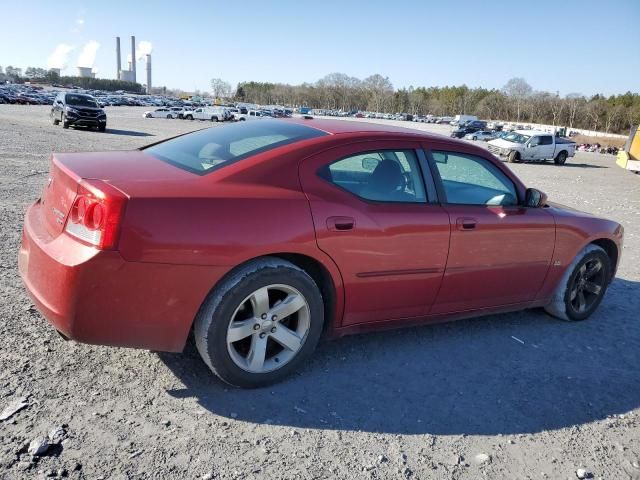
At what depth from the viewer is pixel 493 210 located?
3932 millimetres

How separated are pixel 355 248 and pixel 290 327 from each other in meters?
0.63

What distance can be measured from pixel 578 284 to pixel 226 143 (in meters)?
3.31

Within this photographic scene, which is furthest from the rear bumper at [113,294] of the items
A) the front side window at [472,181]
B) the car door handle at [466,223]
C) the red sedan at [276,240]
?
the front side window at [472,181]

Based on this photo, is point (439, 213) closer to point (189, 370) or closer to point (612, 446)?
point (612, 446)

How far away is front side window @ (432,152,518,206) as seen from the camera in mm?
3828

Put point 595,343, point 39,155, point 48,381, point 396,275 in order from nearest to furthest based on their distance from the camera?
1. point 48,381
2. point 396,275
3. point 595,343
4. point 39,155

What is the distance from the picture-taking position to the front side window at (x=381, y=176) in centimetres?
334

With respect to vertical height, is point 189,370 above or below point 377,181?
below

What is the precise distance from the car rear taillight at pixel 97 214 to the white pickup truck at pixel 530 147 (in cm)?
2615

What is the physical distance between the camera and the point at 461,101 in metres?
158

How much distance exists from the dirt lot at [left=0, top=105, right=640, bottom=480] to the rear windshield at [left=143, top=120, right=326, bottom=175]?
49.3 inches

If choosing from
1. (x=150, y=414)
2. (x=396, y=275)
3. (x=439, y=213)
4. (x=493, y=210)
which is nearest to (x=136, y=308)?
(x=150, y=414)

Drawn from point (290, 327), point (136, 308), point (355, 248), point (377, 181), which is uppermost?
point (377, 181)

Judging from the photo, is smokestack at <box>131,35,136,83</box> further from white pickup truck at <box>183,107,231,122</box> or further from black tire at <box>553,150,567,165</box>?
black tire at <box>553,150,567,165</box>
